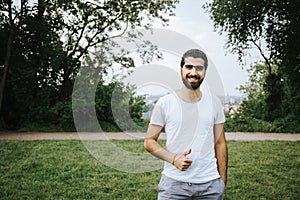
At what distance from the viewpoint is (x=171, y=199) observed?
1.83m

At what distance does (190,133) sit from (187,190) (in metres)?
0.29

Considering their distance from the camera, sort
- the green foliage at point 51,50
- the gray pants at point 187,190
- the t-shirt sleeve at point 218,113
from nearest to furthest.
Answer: the gray pants at point 187,190 < the t-shirt sleeve at point 218,113 < the green foliage at point 51,50

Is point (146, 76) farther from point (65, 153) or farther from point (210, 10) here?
point (210, 10)

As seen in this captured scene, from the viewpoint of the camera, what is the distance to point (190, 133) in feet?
6.04

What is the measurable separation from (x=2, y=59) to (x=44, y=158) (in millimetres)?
4989

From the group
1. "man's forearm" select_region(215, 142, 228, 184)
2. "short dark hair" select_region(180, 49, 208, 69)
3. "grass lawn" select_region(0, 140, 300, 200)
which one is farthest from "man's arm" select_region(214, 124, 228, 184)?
"grass lawn" select_region(0, 140, 300, 200)

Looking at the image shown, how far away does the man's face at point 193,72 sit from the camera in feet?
6.06

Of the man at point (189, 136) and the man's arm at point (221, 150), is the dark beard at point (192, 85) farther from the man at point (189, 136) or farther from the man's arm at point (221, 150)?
the man's arm at point (221, 150)

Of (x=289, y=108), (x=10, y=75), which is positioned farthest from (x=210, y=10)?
(x=10, y=75)

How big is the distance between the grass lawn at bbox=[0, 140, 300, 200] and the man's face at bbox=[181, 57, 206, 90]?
269cm

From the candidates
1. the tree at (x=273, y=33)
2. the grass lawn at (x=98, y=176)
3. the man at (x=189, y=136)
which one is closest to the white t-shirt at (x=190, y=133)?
the man at (x=189, y=136)

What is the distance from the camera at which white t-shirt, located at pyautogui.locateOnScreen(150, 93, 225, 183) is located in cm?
183

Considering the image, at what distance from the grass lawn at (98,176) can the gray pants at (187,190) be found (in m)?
2.48

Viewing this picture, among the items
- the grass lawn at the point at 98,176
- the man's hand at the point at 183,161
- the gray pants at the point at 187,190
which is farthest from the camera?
the grass lawn at the point at 98,176
